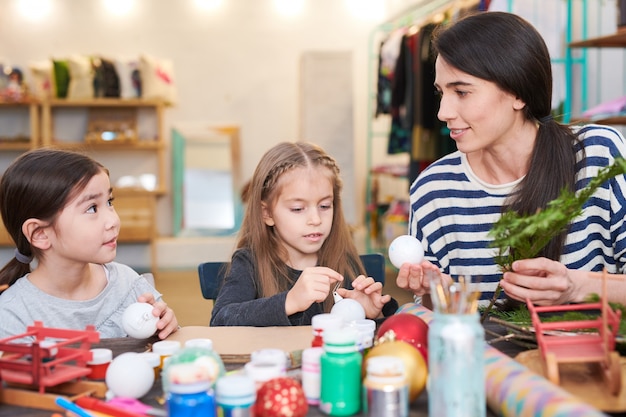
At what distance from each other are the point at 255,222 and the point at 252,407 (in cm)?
118

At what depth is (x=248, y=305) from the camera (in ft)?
5.59

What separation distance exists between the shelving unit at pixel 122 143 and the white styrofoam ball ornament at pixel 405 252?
212 inches

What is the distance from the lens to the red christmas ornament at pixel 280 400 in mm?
917

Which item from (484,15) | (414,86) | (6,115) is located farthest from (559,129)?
(6,115)

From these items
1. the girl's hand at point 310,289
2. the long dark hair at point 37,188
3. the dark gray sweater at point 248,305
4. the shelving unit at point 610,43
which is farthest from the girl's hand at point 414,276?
the shelving unit at point 610,43

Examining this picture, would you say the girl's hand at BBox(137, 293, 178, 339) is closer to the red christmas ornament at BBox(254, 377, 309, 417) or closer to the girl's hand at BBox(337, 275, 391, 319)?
Answer: the girl's hand at BBox(337, 275, 391, 319)

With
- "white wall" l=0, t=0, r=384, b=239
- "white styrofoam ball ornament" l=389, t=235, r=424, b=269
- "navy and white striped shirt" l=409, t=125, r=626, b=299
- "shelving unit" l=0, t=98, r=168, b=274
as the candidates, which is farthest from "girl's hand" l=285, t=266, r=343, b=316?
"white wall" l=0, t=0, r=384, b=239

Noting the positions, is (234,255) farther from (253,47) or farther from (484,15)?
(253,47)

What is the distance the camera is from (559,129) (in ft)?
6.27

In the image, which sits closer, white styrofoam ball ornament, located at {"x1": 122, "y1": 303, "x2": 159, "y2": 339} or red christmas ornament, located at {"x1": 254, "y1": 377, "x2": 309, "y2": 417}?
red christmas ornament, located at {"x1": 254, "y1": 377, "x2": 309, "y2": 417}

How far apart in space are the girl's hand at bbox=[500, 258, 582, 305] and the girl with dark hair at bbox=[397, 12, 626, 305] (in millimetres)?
303

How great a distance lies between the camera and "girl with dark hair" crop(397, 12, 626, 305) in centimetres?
179

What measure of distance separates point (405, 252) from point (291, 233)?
0.52 metres

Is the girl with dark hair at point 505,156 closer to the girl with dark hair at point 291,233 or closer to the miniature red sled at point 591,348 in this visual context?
the girl with dark hair at point 291,233
